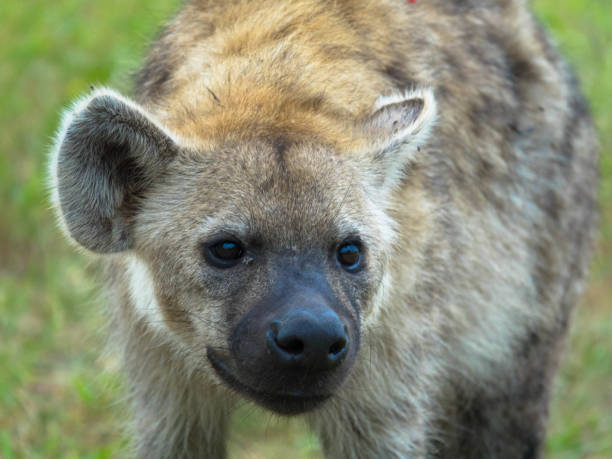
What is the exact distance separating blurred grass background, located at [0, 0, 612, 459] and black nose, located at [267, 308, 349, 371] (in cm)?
95

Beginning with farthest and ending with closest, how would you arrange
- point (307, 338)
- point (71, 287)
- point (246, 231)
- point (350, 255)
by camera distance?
point (71, 287) → point (350, 255) → point (246, 231) → point (307, 338)

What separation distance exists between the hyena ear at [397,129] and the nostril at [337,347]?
0.62 meters

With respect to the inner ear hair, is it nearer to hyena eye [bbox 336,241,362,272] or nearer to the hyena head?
the hyena head

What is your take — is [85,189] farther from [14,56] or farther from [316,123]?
[14,56]

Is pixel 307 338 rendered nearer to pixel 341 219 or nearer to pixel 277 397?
pixel 277 397

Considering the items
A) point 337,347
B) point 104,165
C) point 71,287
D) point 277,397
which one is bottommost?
point 71,287

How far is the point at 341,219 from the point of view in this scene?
2906 mm

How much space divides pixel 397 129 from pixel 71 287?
270 cm

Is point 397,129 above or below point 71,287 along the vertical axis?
above

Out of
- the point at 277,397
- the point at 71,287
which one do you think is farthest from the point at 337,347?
the point at 71,287

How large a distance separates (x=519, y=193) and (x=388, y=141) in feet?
3.83

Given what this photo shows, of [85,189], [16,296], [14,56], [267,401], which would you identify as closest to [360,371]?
[267,401]

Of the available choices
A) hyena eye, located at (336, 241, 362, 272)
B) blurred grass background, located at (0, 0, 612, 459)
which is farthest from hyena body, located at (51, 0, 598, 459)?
blurred grass background, located at (0, 0, 612, 459)

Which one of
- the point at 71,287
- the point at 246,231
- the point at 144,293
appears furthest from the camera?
the point at 71,287
